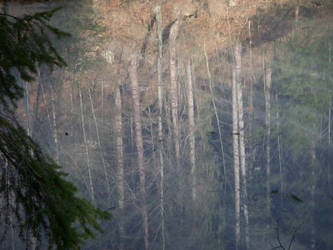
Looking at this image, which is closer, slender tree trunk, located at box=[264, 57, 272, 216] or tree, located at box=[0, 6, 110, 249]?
tree, located at box=[0, 6, 110, 249]

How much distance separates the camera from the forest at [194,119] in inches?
112

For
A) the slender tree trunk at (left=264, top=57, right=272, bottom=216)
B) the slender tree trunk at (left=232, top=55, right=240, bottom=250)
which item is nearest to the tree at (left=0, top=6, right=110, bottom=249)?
the slender tree trunk at (left=232, top=55, right=240, bottom=250)

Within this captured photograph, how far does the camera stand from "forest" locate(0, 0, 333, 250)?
9.31 feet

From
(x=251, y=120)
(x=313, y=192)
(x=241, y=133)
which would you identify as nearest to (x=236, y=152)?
(x=241, y=133)

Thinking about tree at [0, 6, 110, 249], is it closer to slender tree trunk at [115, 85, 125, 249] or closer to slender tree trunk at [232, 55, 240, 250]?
slender tree trunk at [115, 85, 125, 249]

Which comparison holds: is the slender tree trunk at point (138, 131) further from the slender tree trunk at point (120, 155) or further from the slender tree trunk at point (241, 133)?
the slender tree trunk at point (241, 133)

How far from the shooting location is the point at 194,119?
296 centimetres

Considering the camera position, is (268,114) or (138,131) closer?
(268,114)

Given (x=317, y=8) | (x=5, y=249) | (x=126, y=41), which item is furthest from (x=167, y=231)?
(x=317, y=8)

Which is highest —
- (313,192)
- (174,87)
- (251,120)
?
(174,87)

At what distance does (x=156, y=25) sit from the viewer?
9.88 ft

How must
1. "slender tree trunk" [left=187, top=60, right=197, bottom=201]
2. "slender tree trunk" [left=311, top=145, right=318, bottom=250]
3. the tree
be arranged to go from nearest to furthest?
1. the tree
2. "slender tree trunk" [left=311, top=145, right=318, bottom=250]
3. "slender tree trunk" [left=187, top=60, right=197, bottom=201]

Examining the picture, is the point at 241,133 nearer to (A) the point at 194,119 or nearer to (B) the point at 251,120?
(B) the point at 251,120

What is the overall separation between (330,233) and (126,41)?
2676 millimetres
